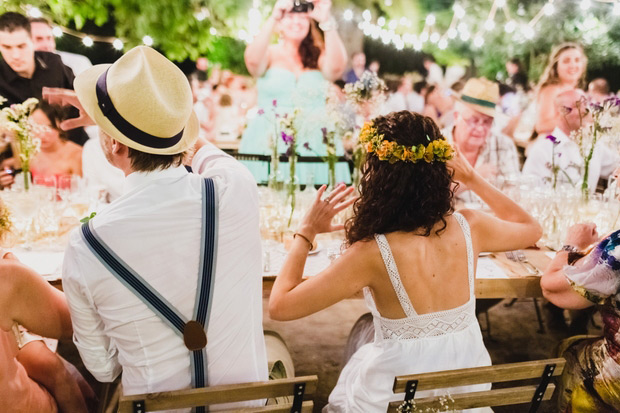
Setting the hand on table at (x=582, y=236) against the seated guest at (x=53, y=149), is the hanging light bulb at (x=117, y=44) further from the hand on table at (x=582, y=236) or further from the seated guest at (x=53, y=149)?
the hand on table at (x=582, y=236)

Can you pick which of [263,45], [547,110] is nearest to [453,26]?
[547,110]

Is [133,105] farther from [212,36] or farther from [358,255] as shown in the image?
[212,36]

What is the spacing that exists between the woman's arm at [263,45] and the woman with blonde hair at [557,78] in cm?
256

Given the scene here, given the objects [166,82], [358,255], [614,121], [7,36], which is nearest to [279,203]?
[358,255]

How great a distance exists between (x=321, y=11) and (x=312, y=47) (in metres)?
0.31

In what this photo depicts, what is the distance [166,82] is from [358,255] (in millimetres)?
788

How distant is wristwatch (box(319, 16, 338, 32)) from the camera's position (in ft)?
14.3

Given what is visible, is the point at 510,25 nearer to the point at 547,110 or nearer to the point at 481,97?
the point at 547,110

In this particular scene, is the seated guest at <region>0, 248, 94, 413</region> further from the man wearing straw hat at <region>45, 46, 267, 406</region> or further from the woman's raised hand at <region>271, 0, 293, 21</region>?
the woman's raised hand at <region>271, 0, 293, 21</region>

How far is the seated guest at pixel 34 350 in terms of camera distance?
142cm

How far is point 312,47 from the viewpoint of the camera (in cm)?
441

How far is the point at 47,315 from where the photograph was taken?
1.49 m

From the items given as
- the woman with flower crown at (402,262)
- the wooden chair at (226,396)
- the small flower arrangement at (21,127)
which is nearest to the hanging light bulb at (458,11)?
the woman with flower crown at (402,262)

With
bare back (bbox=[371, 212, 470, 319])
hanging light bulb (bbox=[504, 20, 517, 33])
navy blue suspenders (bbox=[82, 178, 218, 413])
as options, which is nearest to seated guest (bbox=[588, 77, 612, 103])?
hanging light bulb (bbox=[504, 20, 517, 33])
